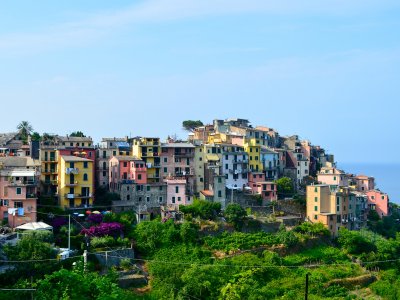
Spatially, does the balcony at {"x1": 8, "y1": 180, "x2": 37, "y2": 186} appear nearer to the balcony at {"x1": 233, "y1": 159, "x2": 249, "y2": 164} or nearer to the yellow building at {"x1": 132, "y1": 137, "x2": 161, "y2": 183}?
the yellow building at {"x1": 132, "y1": 137, "x2": 161, "y2": 183}

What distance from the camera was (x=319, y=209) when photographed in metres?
45.9

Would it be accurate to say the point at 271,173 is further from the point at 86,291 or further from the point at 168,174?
the point at 86,291

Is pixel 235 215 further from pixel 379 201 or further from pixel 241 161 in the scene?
pixel 379 201

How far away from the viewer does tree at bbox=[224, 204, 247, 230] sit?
40938 mm

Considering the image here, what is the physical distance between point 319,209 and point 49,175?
20741 millimetres

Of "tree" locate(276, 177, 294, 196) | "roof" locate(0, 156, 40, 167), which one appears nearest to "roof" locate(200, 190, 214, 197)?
"tree" locate(276, 177, 294, 196)

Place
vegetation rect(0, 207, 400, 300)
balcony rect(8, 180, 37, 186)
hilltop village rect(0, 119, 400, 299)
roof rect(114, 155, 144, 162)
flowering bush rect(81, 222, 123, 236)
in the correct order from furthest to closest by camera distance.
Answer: roof rect(114, 155, 144, 162) < balcony rect(8, 180, 37, 186) < flowering bush rect(81, 222, 123, 236) < hilltop village rect(0, 119, 400, 299) < vegetation rect(0, 207, 400, 300)

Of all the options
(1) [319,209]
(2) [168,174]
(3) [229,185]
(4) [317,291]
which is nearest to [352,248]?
(1) [319,209]

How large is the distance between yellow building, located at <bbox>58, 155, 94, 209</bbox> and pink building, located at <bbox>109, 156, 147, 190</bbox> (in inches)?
127

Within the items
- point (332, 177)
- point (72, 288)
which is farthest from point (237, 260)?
point (332, 177)

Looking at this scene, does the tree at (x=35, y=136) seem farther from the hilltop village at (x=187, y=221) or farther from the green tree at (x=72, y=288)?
the green tree at (x=72, y=288)

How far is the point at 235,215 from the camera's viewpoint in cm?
4091

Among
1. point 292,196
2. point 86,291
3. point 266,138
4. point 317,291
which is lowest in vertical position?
point 317,291

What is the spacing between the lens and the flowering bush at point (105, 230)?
118ft
